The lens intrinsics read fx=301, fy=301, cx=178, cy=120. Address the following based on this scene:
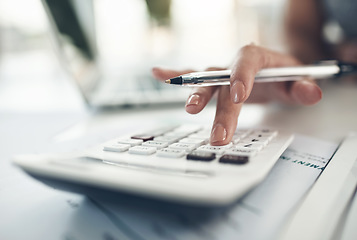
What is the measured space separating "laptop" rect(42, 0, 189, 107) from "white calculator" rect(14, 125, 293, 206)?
0.28m

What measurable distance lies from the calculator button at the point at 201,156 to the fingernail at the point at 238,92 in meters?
0.08

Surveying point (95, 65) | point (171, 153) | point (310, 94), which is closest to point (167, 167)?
point (171, 153)

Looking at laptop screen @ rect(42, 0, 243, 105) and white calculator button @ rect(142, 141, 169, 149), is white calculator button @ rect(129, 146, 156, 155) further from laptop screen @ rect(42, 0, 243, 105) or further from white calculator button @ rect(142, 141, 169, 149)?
laptop screen @ rect(42, 0, 243, 105)

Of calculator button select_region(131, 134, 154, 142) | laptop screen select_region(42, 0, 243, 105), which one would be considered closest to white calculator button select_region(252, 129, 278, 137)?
calculator button select_region(131, 134, 154, 142)

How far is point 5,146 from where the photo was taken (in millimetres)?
356

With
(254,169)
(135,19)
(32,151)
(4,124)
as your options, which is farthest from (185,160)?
(135,19)

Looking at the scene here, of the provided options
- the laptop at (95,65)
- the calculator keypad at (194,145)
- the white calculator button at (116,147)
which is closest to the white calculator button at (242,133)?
the calculator keypad at (194,145)

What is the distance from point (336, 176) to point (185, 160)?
0.35ft

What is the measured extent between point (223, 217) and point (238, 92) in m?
0.13

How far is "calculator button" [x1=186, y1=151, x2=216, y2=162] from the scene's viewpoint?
203 mm

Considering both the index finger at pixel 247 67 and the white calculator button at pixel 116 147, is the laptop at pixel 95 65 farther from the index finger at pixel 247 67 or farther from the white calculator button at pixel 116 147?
the white calculator button at pixel 116 147

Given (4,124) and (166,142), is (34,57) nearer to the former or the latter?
(4,124)

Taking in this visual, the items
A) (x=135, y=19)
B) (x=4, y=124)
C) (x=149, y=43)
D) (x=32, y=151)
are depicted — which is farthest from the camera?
(x=149, y=43)

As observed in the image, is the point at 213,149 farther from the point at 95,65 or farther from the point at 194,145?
the point at 95,65
